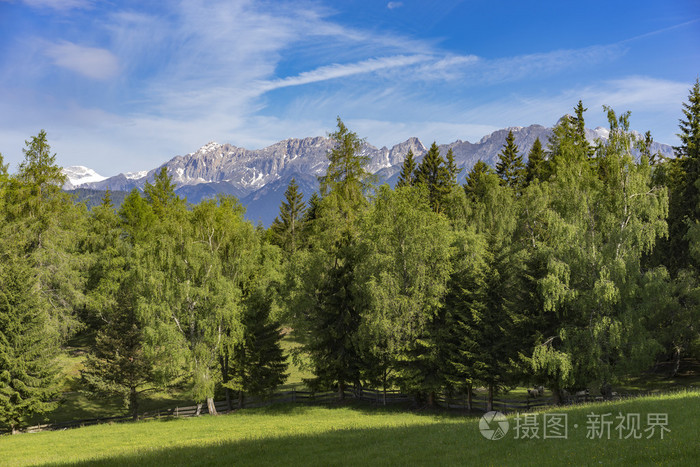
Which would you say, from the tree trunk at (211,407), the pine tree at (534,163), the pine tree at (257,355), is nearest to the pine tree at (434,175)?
the pine tree at (534,163)

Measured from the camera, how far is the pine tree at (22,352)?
32.0 m

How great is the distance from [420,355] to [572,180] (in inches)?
593

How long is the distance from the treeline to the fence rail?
1.18m

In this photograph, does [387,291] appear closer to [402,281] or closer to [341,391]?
[402,281]

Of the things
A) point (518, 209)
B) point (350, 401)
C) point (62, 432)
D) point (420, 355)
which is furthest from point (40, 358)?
point (518, 209)

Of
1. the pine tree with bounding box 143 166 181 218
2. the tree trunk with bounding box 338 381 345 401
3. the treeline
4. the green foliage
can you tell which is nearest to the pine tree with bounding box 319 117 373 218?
the treeline

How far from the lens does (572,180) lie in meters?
30.0

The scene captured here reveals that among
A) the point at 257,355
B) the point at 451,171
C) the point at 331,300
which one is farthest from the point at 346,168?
the point at 451,171

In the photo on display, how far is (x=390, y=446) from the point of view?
679 inches

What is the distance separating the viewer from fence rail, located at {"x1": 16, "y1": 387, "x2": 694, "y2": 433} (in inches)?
1231

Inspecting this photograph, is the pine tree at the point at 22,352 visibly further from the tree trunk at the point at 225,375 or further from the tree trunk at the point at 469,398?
the tree trunk at the point at 469,398

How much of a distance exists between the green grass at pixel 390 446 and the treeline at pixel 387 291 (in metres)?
5.69

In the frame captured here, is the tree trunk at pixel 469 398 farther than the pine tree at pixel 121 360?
No

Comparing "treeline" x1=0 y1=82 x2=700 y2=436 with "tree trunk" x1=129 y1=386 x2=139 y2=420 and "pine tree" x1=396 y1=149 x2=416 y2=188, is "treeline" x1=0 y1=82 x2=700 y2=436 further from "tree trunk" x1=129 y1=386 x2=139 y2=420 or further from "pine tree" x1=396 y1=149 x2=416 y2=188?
"pine tree" x1=396 y1=149 x2=416 y2=188
